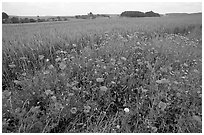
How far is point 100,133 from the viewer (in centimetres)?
178

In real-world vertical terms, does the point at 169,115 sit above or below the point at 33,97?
below

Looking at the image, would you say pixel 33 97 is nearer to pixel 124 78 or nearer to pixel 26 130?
pixel 26 130

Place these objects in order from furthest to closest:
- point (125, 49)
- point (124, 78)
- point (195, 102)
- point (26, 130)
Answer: point (125, 49) → point (124, 78) → point (195, 102) → point (26, 130)

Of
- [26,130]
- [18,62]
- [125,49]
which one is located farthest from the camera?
[125,49]

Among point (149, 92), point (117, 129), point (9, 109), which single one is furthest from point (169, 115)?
point (9, 109)

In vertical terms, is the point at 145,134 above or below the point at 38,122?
below

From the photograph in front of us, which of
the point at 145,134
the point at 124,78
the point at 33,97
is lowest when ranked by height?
the point at 145,134

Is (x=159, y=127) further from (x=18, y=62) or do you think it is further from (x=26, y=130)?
(x=18, y=62)

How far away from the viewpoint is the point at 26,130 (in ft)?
5.58

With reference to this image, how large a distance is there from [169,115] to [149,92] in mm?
401

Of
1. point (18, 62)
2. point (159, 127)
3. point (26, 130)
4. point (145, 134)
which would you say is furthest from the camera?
point (18, 62)

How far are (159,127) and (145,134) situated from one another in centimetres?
23

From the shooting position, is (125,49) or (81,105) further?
(125,49)

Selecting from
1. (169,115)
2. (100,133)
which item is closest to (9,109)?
(100,133)
